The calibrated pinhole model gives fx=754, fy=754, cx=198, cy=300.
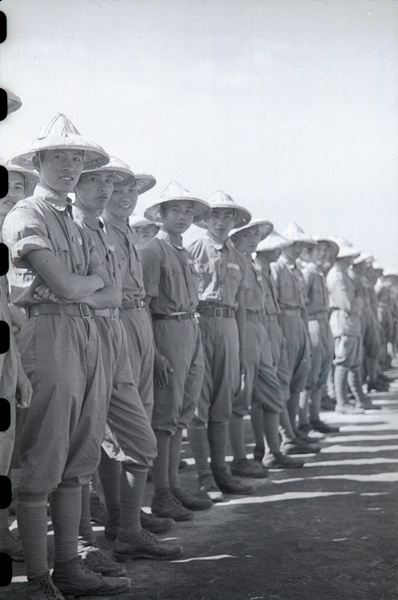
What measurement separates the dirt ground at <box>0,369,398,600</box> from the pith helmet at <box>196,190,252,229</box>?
2.32 m

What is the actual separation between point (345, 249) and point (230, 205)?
A: 518cm

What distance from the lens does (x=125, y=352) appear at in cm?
427

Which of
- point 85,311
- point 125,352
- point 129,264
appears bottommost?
point 125,352

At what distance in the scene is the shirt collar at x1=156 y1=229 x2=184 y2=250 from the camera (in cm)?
568

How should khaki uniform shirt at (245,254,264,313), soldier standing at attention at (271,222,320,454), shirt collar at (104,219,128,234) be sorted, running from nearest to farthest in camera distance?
shirt collar at (104,219,128,234), khaki uniform shirt at (245,254,264,313), soldier standing at attention at (271,222,320,454)

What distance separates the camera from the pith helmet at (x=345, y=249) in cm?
1103

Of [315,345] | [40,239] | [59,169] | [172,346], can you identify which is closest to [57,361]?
[40,239]

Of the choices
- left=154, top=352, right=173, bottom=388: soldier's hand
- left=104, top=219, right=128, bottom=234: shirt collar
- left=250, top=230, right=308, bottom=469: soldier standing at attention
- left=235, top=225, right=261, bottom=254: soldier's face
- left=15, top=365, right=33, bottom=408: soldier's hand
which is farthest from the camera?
left=250, top=230, right=308, bottom=469: soldier standing at attention

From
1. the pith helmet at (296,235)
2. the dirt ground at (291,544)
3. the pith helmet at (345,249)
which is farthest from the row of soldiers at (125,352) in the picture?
the pith helmet at (345,249)

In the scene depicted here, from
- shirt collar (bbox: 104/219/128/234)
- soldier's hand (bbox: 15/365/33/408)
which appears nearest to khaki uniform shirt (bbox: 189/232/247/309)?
shirt collar (bbox: 104/219/128/234)

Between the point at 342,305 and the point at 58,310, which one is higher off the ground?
the point at 58,310

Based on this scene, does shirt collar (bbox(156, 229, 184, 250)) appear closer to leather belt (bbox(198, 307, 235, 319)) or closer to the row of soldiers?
the row of soldiers

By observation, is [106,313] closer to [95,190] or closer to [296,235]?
[95,190]

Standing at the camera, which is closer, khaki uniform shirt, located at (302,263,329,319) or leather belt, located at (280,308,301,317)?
leather belt, located at (280,308,301,317)
